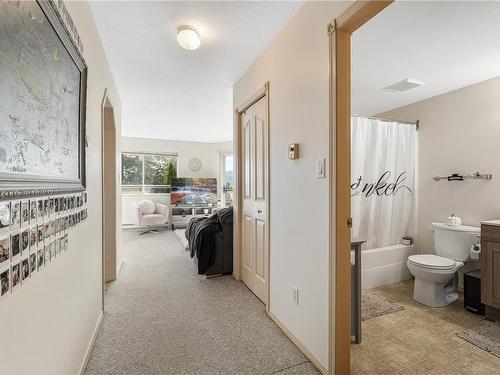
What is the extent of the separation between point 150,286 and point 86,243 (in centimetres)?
145

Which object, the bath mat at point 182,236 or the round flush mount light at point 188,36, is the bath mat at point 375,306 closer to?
the round flush mount light at point 188,36

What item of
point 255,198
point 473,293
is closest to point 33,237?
point 255,198

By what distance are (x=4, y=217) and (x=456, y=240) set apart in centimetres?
357

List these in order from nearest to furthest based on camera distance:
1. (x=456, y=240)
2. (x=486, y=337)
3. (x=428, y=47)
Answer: (x=486, y=337), (x=428, y=47), (x=456, y=240)

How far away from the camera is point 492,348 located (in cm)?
189

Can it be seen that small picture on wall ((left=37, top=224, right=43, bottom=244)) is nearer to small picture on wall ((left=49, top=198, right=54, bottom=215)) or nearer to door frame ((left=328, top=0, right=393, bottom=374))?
small picture on wall ((left=49, top=198, right=54, bottom=215))

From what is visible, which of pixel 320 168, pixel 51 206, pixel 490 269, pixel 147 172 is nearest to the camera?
pixel 51 206

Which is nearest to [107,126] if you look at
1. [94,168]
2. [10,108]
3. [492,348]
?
[94,168]

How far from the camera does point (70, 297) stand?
1.41m

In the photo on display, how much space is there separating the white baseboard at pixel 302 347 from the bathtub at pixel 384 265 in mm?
1370

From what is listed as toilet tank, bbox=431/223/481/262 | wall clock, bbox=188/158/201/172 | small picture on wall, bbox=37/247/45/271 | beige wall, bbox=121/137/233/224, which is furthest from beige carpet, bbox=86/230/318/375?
wall clock, bbox=188/158/201/172

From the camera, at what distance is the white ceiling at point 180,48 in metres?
1.87

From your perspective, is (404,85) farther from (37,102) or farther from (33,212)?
(33,212)

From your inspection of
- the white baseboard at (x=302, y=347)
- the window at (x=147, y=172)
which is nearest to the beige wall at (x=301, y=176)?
the white baseboard at (x=302, y=347)
